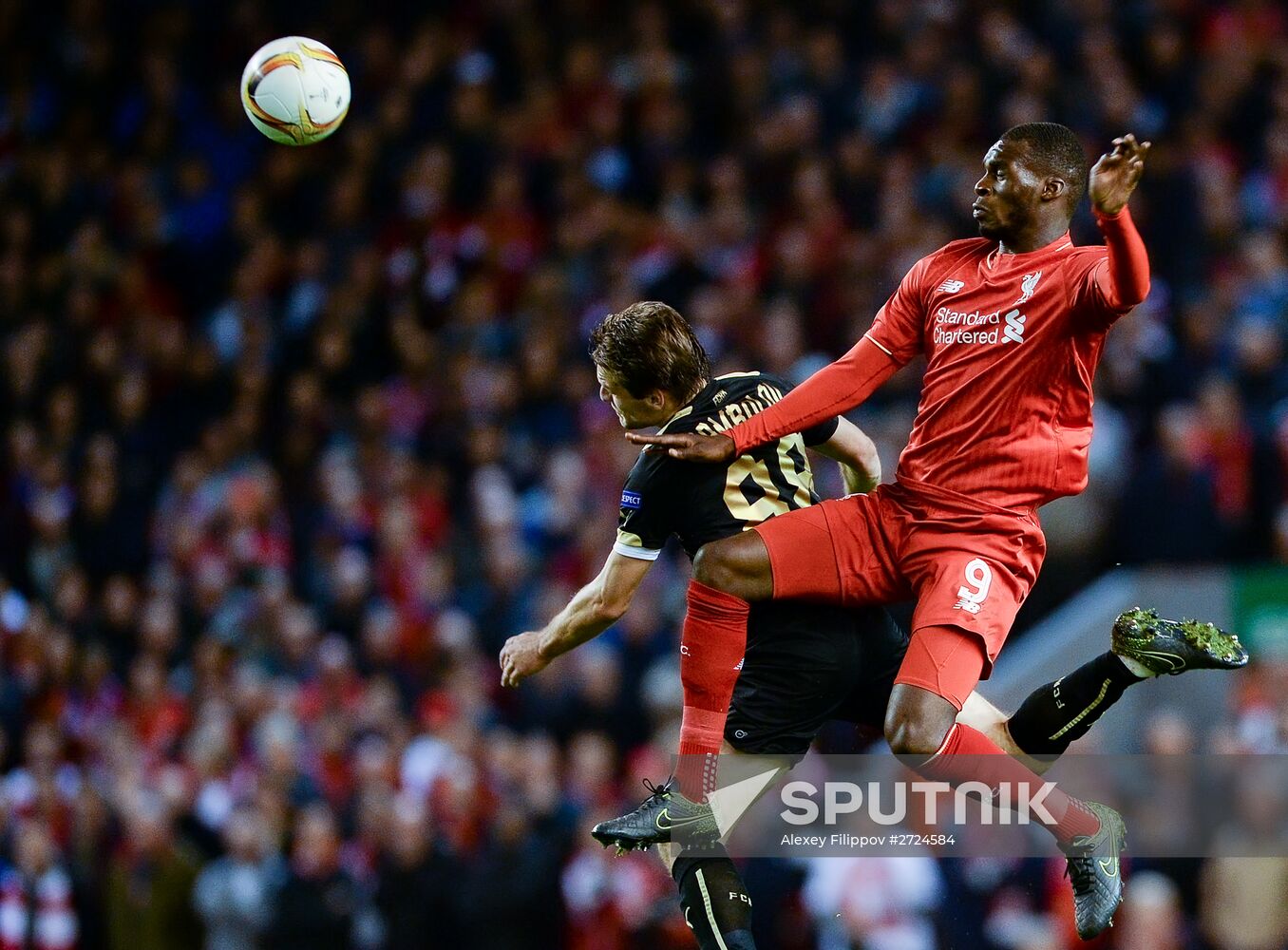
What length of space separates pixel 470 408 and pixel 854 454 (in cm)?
585

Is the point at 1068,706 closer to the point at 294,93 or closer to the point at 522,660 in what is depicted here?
the point at 522,660

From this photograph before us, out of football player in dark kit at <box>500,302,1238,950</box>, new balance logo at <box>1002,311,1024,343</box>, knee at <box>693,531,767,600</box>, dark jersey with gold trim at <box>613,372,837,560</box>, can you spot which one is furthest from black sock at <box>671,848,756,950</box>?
new balance logo at <box>1002,311,1024,343</box>

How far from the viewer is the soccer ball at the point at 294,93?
21.4 feet

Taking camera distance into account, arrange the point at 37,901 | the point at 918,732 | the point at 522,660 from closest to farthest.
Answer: the point at 918,732 → the point at 522,660 → the point at 37,901

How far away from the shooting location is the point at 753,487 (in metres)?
5.63

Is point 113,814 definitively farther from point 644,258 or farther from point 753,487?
point 753,487

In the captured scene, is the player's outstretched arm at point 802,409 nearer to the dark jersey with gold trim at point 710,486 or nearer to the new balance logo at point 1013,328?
the dark jersey with gold trim at point 710,486

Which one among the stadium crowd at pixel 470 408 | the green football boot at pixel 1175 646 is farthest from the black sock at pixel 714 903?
the stadium crowd at pixel 470 408

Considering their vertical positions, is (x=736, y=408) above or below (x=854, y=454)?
above

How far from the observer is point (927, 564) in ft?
17.7

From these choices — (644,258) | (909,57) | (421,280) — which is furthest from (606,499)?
(909,57)

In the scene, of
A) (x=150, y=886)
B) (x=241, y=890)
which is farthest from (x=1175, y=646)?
(x=150, y=886)

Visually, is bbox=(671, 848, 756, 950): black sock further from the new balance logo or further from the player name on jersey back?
the new balance logo

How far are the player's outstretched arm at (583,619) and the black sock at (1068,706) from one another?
1274 mm
